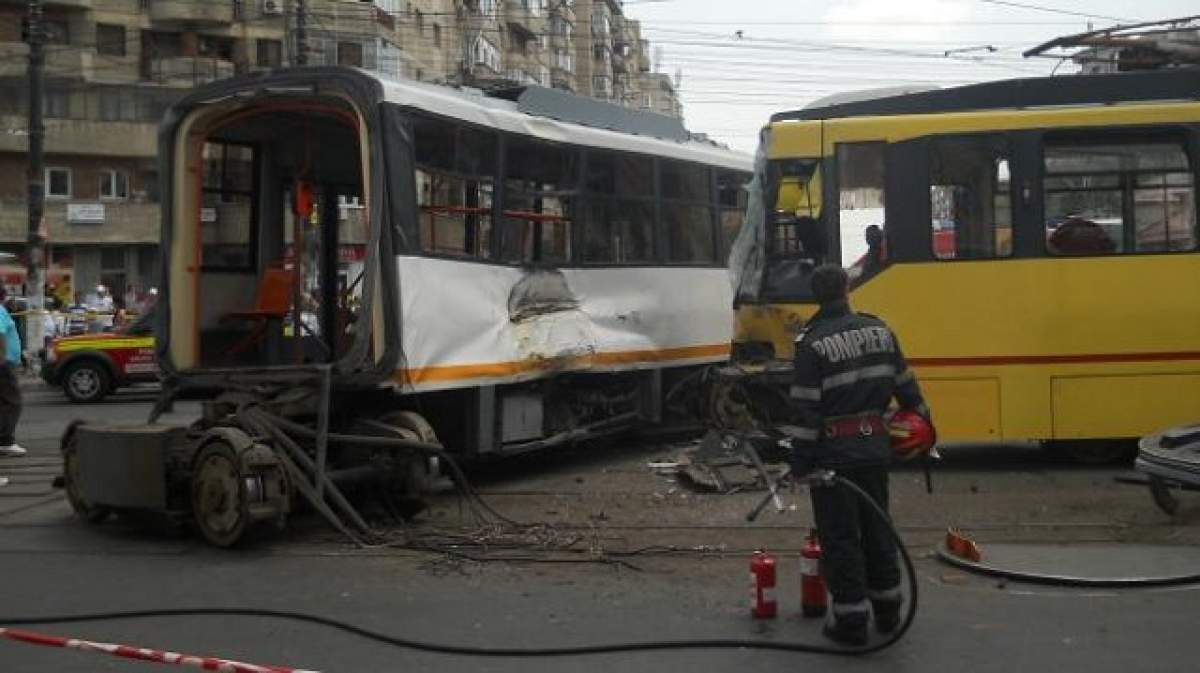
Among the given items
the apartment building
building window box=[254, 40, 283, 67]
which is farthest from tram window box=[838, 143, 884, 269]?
building window box=[254, 40, 283, 67]

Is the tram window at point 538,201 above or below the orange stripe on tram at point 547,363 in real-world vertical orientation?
above

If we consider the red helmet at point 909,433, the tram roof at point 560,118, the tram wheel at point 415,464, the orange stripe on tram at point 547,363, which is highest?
the tram roof at point 560,118

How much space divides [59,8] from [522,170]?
139ft

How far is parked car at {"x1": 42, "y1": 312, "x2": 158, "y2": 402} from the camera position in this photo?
20.3 metres

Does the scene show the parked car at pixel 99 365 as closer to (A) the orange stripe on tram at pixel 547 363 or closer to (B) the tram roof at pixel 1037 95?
(A) the orange stripe on tram at pixel 547 363

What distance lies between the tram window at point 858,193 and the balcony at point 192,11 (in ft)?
142

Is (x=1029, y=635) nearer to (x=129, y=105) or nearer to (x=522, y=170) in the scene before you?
(x=522, y=170)

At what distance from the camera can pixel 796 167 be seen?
1098 cm

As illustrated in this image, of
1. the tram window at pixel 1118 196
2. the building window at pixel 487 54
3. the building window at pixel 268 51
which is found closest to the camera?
the tram window at pixel 1118 196

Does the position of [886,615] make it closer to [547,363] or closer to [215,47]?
Result: [547,363]

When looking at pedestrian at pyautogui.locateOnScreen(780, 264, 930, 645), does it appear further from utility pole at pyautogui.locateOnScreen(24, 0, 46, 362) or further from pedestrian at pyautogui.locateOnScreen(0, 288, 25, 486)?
utility pole at pyautogui.locateOnScreen(24, 0, 46, 362)

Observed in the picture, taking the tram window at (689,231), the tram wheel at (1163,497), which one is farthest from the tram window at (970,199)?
Result: the tram window at (689,231)

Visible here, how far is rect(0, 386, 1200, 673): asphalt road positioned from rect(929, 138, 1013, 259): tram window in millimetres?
2093

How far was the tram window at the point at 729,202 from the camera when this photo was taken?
48.0 ft
